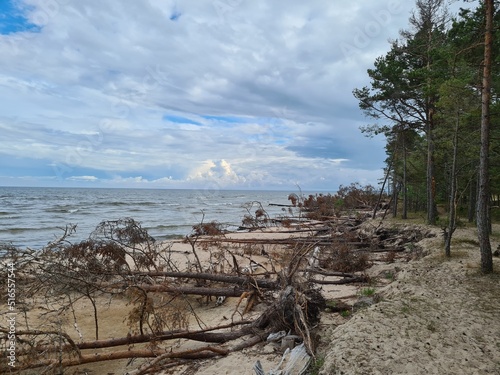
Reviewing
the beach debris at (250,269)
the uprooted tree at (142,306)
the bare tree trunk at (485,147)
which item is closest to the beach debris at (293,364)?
the uprooted tree at (142,306)

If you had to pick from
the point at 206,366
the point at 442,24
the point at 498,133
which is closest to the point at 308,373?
the point at 206,366

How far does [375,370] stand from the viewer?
423cm

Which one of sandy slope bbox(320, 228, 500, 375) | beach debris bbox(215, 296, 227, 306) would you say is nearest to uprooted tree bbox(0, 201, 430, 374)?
beach debris bbox(215, 296, 227, 306)

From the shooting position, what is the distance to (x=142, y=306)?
6.29 m

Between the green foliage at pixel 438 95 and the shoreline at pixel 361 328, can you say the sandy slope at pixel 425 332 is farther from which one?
the green foliage at pixel 438 95

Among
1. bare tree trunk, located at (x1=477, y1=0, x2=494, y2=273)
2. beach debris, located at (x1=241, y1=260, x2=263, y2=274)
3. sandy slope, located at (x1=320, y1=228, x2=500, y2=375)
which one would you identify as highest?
bare tree trunk, located at (x1=477, y1=0, x2=494, y2=273)

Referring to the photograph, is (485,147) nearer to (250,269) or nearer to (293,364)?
(293,364)

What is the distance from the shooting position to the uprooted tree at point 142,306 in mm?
5434

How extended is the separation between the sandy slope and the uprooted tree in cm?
73

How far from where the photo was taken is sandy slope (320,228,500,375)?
440 cm

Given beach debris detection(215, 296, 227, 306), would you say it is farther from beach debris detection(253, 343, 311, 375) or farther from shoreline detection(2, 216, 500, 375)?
beach debris detection(253, 343, 311, 375)

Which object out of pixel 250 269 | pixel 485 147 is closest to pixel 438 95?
pixel 485 147

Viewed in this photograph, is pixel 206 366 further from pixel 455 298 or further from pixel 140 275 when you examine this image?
pixel 455 298

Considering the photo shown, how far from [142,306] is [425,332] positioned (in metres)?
4.88
